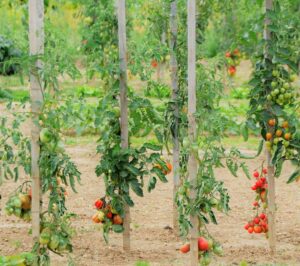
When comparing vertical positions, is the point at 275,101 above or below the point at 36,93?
below

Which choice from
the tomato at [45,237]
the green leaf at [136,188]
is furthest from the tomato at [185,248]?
the tomato at [45,237]

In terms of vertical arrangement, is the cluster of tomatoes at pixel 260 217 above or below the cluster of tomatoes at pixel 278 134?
below

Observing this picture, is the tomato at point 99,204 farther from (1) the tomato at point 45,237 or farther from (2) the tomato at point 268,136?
(2) the tomato at point 268,136

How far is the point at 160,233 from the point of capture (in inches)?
281

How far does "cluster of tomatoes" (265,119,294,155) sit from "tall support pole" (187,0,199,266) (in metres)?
0.89

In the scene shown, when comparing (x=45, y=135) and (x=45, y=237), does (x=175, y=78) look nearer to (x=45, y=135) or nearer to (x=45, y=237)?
(x=45, y=135)

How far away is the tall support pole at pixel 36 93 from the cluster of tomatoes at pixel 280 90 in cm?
174

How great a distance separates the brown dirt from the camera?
6.31 meters

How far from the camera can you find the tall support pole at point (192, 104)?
17.9 ft

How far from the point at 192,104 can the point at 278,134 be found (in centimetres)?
96

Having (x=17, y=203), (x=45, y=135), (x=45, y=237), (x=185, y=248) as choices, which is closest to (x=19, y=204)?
A: (x=17, y=203)

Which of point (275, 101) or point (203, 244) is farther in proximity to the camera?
point (275, 101)

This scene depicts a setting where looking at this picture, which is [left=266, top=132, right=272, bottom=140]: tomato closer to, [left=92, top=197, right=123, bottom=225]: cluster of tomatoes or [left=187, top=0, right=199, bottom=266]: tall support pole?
[left=187, top=0, right=199, bottom=266]: tall support pole

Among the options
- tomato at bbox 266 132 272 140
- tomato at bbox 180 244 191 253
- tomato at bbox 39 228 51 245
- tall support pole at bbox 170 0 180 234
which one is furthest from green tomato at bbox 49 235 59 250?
tomato at bbox 266 132 272 140
